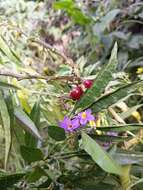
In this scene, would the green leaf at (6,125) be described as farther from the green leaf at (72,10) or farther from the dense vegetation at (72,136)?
the green leaf at (72,10)

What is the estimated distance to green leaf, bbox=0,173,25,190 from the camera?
2.07 ft

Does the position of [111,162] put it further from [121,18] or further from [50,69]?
[121,18]

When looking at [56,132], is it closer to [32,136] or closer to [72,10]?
[32,136]

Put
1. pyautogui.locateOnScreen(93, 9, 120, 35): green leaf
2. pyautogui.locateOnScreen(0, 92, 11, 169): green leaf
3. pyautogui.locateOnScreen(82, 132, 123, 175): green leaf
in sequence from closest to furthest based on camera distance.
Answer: pyautogui.locateOnScreen(82, 132, 123, 175): green leaf
pyautogui.locateOnScreen(0, 92, 11, 169): green leaf
pyautogui.locateOnScreen(93, 9, 120, 35): green leaf

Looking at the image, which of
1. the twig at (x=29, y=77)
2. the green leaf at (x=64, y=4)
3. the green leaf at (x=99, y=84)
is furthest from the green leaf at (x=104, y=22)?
the green leaf at (x=99, y=84)

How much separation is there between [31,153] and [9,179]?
4 centimetres

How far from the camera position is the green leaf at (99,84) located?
64cm

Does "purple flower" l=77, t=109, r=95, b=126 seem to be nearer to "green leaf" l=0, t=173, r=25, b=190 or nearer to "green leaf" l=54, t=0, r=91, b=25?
"green leaf" l=0, t=173, r=25, b=190

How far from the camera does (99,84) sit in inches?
25.2

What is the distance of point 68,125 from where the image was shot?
65 cm

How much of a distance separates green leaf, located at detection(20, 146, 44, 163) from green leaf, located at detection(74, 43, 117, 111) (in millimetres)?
84

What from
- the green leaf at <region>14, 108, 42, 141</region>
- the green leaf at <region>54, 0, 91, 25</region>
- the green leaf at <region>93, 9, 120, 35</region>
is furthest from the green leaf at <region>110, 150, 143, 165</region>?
the green leaf at <region>93, 9, 120, 35</region>

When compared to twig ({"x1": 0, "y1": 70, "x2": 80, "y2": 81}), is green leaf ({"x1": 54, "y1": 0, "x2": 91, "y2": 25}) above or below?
above

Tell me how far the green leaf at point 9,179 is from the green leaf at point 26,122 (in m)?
0.06
